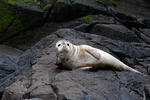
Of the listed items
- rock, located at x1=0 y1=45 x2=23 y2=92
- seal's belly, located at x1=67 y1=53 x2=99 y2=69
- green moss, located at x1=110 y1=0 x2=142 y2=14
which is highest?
green moss, located at x1=110 y1=0 x2=142 y2=14

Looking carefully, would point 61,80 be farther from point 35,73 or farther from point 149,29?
point 149,29

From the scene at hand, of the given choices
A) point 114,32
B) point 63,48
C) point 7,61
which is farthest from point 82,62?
point 114,32

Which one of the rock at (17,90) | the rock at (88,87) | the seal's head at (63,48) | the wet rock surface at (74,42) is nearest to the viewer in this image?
the rock at (88,87)

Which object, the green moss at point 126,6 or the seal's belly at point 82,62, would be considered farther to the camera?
the green moss at point 126,6

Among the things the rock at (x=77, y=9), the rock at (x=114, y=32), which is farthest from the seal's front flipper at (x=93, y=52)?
the rock at (x=77, y=9)

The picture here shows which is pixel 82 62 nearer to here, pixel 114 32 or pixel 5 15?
pixel 114 32

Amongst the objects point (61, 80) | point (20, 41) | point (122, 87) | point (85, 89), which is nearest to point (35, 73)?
point (61, 80)

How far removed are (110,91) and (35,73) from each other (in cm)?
209

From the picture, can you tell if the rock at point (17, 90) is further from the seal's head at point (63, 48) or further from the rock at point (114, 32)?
the rock at point (114, 32)

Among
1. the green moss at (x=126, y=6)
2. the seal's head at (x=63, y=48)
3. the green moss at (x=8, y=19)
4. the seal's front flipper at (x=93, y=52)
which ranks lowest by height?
the seal's front flipper at (x=93, y=52)

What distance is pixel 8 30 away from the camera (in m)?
14.3

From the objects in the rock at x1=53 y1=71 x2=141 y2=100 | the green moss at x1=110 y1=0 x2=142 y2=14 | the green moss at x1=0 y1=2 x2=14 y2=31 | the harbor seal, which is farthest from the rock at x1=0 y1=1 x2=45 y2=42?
the rock at x1=53 y1=71 x2=141 y2=100

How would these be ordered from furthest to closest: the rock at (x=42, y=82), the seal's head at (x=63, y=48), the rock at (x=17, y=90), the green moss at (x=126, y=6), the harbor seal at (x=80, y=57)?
1. the green moss at (x=126, y=6)
2. the harbor seal at (x=80, y=57)
3. the seal's head at (x=63, y=48)
4. the rock at (x=17, y=90)
5. the rock at (x=42, y=82)

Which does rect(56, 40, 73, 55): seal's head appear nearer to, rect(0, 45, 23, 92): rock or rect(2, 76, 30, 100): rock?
rect(2, 76, 30, 100): rock
